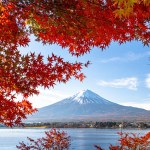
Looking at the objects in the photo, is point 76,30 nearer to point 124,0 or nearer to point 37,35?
point 37,35

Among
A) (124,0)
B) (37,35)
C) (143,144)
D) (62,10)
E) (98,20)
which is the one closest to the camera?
(124,0)

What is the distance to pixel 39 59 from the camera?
7336 millimetres

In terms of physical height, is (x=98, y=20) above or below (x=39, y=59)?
above

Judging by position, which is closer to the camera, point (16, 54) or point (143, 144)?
point (16, 54)

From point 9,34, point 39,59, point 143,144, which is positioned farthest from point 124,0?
point 143,144

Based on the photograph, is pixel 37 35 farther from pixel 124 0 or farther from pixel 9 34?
Answer: pixel 124 0

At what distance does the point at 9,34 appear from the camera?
25.0ft

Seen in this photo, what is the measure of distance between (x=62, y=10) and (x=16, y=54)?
131 centimetres

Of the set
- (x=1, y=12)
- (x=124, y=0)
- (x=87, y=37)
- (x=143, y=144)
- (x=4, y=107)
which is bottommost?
(x=143, y=144)

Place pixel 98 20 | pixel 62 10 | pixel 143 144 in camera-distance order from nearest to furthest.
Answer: pixel 98 20 < pixel 62 10 < pixel 143 144

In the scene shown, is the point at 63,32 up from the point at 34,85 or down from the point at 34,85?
up

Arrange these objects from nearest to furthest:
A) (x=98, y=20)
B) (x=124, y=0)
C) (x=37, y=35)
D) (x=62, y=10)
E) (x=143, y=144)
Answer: (x=124, y=0), (x=98, y=20), (x=62, y=10), (x=37, y=35), (x=143, y=144)

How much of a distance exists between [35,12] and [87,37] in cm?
123

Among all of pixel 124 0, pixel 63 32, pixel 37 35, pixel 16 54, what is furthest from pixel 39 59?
pixel 124 0
